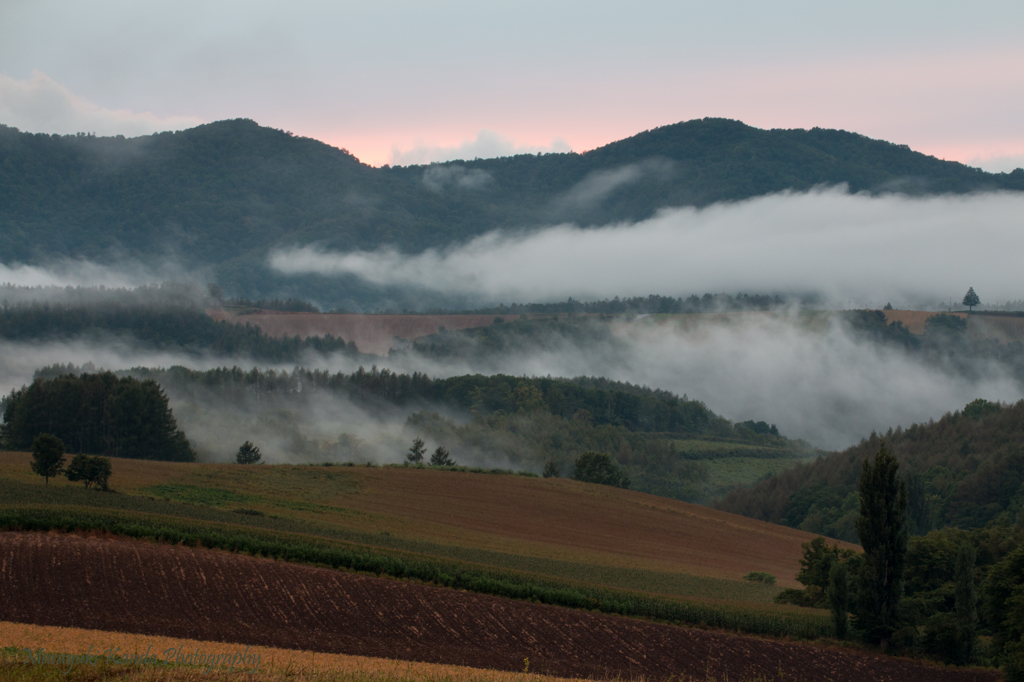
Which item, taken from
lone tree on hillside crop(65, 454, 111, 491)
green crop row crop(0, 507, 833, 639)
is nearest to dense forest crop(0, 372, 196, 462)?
lone tree on hillside crop(65, 454, 111, 491)

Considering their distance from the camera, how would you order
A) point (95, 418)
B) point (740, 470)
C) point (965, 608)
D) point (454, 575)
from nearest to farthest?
point (965, 608) < point (454, 575) < point (95, 418) < point (740, 470)

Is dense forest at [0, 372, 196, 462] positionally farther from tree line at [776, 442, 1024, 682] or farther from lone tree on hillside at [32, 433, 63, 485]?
tree line at [776, 442, 1024, 682]

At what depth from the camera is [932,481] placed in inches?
4953

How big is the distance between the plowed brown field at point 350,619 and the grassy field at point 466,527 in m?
3.26

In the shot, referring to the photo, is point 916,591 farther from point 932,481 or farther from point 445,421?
point 445,421

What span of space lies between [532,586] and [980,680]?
63.9 feet

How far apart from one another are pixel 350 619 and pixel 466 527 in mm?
33109

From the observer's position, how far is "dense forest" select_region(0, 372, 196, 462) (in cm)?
10200

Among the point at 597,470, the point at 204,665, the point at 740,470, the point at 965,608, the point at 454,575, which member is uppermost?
the point at 204,665

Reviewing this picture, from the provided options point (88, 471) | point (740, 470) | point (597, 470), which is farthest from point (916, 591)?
point (740, 470)

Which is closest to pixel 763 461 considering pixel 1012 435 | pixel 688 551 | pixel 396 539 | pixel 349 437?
pixel 1012 435

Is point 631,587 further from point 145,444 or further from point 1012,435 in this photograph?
point 1012,435

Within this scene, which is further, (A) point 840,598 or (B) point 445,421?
(B) point 445,421

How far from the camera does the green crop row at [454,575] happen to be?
41.4m
